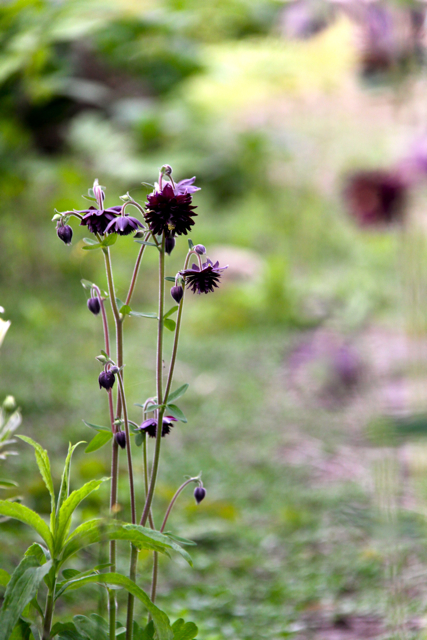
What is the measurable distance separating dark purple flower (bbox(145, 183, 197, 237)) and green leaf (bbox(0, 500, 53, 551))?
0.31m

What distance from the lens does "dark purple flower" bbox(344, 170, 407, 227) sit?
0.81 m

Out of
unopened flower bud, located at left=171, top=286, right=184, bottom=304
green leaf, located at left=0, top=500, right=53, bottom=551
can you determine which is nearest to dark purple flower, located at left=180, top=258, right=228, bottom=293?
unopened flower bud, located at left=171, top=286, right=184, bottom=304

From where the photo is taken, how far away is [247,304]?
325 cm

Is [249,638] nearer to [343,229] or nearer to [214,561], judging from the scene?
[214,561]

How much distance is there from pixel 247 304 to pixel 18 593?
273 cm

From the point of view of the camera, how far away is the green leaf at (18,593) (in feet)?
1.81

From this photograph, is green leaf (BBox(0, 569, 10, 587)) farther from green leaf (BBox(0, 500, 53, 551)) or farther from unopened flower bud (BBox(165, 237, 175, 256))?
unopened flower bud (BBox(165, 237, 175, 256))

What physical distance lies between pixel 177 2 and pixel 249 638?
1.87 metres

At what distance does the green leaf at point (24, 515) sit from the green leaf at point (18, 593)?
0.14ft

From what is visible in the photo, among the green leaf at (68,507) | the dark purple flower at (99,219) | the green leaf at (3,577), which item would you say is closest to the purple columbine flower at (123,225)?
the dark purple flower at (99,219)

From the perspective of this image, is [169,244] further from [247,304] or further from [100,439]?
[247,304]

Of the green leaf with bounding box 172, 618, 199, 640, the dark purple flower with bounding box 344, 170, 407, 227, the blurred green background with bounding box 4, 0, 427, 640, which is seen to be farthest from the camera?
the blurred green background with bounding box 4, 0, 427, 640

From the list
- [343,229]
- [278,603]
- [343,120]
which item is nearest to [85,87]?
[343,229]

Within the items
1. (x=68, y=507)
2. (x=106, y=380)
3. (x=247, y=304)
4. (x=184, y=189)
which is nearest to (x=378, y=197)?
(x=184, y=189)
